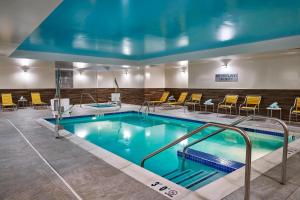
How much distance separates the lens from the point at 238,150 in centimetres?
479

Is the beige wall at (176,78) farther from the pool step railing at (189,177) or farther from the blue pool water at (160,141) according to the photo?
the pool step railing at (189,177)

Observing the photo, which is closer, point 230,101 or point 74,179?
point 74,179

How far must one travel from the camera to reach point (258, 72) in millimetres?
7535

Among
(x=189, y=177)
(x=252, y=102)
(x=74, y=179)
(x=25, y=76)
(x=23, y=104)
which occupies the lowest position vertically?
(x=189, y=177)

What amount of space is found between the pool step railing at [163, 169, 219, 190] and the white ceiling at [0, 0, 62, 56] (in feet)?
9.71

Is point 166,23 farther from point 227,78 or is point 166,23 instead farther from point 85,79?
point 85,79

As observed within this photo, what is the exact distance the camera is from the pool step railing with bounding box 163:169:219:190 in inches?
125

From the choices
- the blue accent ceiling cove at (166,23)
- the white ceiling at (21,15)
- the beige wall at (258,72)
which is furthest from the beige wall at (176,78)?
the white ceiling at (21,15)

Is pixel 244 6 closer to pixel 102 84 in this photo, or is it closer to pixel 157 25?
pixel 157 25

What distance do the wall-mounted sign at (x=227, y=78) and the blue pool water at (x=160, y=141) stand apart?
253 cm

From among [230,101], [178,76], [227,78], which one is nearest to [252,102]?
[230,101]

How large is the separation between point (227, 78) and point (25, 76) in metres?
9.61

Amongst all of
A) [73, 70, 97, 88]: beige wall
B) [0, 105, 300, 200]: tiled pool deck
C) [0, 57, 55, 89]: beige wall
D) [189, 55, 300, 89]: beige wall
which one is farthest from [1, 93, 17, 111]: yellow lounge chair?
[189, 55, 300, 89]: beige wall

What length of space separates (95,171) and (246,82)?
686cm
